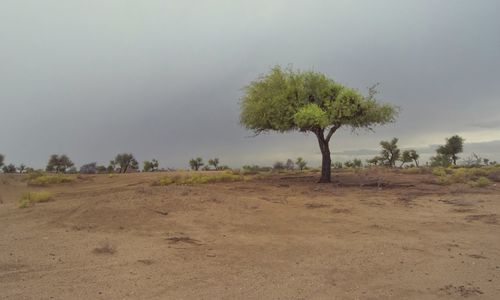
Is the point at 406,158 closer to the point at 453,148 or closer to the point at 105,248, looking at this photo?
the point at 453,148

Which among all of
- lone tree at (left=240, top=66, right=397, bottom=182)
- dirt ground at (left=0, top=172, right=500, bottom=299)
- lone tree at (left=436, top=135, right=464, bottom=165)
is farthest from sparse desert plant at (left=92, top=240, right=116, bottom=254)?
lone tree at (left=436, top=135, right=464, bottom=165)

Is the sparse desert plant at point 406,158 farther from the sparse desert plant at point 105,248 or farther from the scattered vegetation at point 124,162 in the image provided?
the sparse desert plant at point 105,248

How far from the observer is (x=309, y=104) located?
2425cm

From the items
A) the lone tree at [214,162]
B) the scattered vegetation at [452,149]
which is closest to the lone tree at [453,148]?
the scattered vegetation at [452,149]

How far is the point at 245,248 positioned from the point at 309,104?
50.1ft

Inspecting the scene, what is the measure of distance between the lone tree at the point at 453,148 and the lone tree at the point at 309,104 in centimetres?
3110

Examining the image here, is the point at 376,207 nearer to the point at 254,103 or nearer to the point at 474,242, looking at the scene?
the point at 474,242

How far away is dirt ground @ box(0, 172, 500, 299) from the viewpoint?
7.46 meters

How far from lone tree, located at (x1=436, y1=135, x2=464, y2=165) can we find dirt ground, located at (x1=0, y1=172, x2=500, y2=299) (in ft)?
126

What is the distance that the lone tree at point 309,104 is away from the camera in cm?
2412

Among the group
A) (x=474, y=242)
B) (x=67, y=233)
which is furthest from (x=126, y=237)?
(x=474, y=242)

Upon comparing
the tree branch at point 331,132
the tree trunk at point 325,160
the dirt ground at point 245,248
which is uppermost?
the tree branch at point 331,132

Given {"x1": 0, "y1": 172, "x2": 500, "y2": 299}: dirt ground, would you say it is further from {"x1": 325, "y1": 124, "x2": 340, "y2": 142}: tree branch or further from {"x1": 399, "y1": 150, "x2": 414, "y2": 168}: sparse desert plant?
{"x1": 399, "y1": 150, "x2": 414, "y2": 168}: sparse desert plant

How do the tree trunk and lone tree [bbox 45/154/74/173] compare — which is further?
lone tree [bbox 45/154/74/173]
